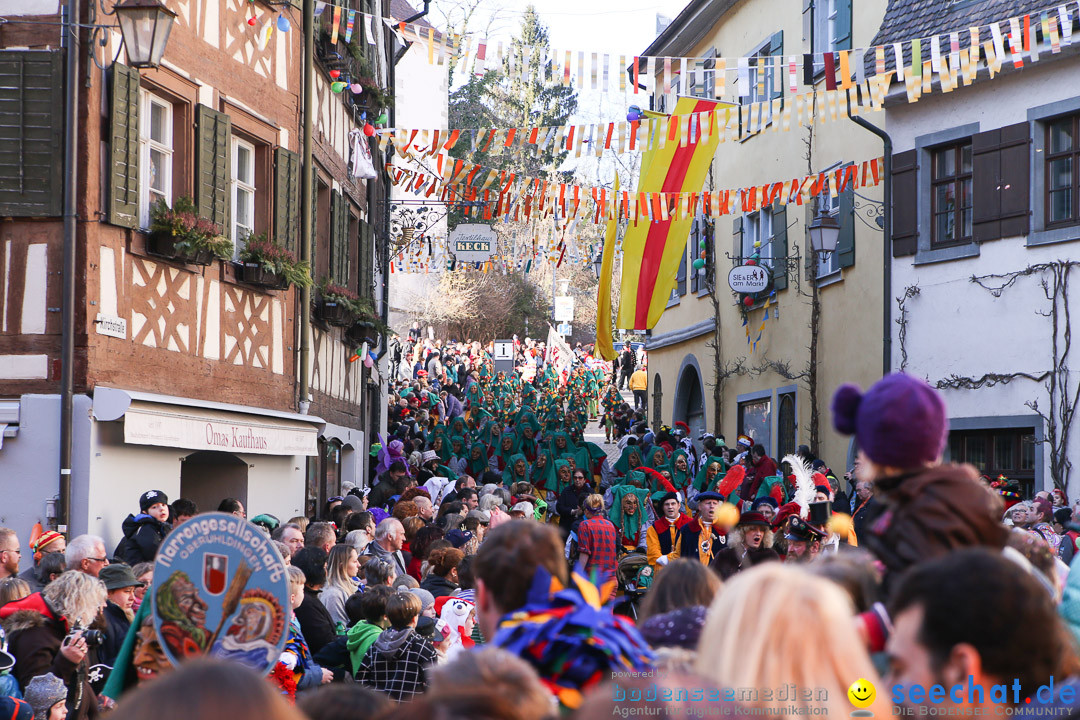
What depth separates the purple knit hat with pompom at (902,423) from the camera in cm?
387

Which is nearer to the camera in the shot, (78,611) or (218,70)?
(78,611)

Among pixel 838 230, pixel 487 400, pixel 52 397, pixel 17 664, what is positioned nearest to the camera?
pixel 17 664

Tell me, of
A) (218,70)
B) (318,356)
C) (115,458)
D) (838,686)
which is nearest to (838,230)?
(318,356)

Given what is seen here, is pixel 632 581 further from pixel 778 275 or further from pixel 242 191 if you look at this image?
pixel 778 275

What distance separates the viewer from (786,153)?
22.9 meters

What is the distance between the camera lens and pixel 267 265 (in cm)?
1318

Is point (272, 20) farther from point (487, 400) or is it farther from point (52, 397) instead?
point (487, 400)

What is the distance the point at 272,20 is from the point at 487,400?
17861mm

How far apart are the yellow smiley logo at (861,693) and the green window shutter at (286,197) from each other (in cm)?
1226

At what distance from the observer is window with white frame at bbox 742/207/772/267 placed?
23.9 m

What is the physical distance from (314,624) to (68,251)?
452 cm

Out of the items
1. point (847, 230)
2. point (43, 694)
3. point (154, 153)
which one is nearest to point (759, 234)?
point (847, 230)

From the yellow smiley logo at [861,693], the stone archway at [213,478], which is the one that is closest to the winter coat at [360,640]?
the yellow smiley logo at [861,693]

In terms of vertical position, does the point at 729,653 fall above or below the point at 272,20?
below
